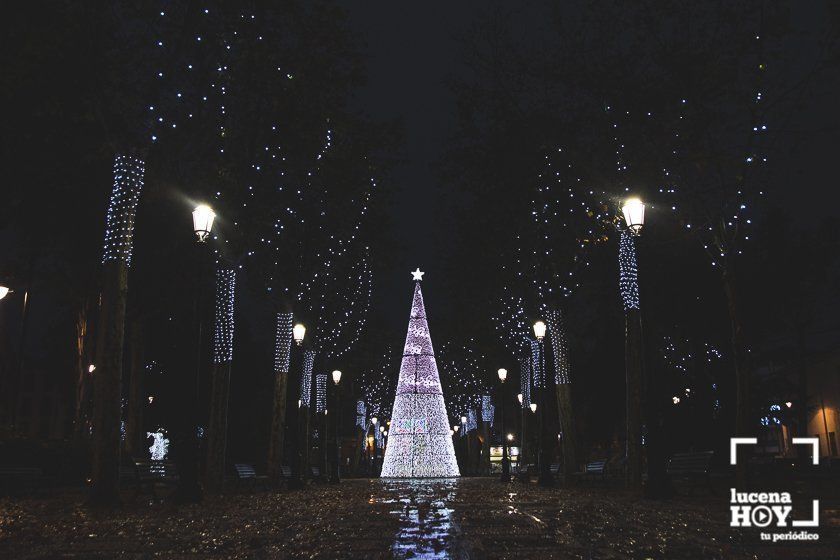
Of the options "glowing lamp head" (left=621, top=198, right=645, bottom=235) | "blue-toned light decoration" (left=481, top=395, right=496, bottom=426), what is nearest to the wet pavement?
"glowing lamp head" (left=621, top=198, right=645, bottom=235)

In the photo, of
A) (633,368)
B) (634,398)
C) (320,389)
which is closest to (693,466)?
(634,398)

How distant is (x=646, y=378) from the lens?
15.1 m

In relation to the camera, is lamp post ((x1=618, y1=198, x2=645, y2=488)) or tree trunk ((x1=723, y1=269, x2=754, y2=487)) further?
lamp post ((x1=618, y1=198, x2=645, y2=488))

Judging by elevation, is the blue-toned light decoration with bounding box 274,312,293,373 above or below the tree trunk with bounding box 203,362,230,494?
above

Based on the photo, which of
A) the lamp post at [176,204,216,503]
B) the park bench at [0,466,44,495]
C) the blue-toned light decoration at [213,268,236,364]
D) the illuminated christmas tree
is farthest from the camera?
the illuminated christmas tree

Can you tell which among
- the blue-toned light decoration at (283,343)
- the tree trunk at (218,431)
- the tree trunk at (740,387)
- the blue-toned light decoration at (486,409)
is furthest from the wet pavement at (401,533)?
the blue-toned light decoration at (486,409)

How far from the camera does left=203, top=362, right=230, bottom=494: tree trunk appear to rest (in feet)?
67.8

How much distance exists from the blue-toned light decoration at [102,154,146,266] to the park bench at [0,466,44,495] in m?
6.64

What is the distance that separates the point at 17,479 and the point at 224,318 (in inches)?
257

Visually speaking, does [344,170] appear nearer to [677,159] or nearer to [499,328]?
[677,159]

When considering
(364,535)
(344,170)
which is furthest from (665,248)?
(364,535)

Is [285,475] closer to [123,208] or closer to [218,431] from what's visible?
[218,431]

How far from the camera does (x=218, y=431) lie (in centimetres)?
2098

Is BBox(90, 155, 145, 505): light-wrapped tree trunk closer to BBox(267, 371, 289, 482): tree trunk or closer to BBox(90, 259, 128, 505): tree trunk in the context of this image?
BBox(90, 259, 128, 505): tree trunk
